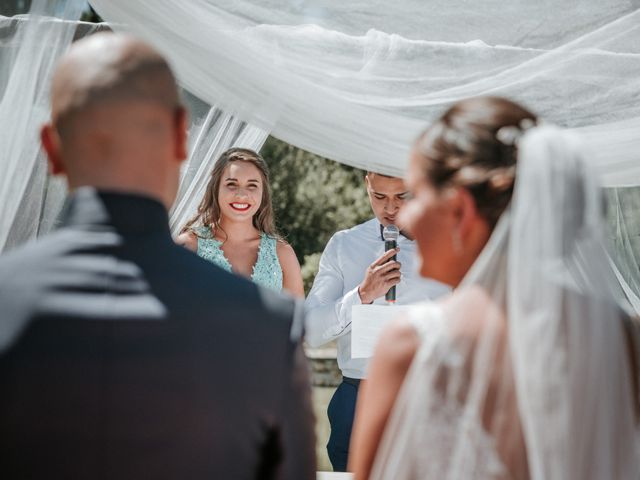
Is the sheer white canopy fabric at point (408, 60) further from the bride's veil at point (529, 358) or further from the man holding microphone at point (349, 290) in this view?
the bride's veil at point (529, 358)

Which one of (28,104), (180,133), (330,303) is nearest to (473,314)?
Answer: (180,133)

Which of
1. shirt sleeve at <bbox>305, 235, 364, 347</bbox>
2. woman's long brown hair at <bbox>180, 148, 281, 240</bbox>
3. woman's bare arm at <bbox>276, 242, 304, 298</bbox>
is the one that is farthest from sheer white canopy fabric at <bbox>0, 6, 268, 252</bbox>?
woman's bare arm at <bbox>276, 242, 304, 298</bbox>

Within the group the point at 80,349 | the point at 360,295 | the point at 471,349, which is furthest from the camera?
the point at 360,295

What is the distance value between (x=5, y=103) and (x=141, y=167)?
87.0 inches

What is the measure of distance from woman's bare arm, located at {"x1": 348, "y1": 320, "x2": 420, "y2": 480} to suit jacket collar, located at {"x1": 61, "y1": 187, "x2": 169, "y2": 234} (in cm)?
52

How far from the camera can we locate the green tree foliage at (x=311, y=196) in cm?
1158

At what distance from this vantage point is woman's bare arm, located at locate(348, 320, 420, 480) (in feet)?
5.63

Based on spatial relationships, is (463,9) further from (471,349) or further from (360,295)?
(471,349)

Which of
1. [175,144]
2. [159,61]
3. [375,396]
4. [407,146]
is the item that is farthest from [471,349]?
[407,146]

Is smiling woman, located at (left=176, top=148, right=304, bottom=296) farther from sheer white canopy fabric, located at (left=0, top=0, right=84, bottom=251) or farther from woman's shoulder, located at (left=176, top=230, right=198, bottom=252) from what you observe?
sheer white canopy fabric, located at (left=0, top=0, right=84, bottom=251)

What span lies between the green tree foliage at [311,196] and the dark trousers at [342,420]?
745 centimetres

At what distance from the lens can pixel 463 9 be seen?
3332mm

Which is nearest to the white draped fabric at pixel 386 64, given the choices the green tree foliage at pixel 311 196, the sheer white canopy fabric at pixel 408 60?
the sheer white canopy fabric at pixel 408 60

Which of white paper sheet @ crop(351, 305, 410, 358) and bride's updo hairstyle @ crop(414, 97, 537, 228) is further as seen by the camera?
white paper sheet @ crop(351, 305, 410, 358)
